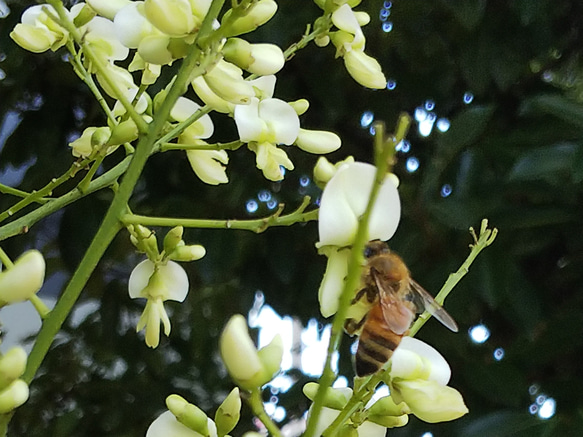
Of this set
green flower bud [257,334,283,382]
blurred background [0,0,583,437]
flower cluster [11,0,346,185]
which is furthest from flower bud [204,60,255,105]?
blurred background [0,0,583,437]

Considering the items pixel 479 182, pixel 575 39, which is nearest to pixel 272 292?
pixel 479 182

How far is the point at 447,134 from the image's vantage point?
0.69 metres

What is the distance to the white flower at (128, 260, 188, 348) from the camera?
34cm

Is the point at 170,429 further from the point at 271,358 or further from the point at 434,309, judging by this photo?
the point at 434,309

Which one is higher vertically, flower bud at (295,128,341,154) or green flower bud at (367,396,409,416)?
flower bud at (295,128,341,154)

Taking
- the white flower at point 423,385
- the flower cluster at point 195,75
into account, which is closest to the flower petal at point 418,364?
the white flower at point 423,385

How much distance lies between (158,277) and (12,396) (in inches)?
5.7

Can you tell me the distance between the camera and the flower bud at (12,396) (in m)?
0.20

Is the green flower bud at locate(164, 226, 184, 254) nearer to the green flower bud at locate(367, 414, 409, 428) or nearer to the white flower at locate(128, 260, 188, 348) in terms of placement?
the white flower at locate(128, 260, 188, 348)

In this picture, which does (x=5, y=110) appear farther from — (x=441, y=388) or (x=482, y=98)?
(x=441, y=388)

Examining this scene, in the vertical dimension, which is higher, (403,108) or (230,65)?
(230,65)

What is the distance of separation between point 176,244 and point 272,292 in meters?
0.49

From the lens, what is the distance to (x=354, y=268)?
18cm

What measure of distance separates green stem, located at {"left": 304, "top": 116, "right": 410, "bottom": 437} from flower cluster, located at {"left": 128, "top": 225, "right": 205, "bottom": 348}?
0.52 feet
